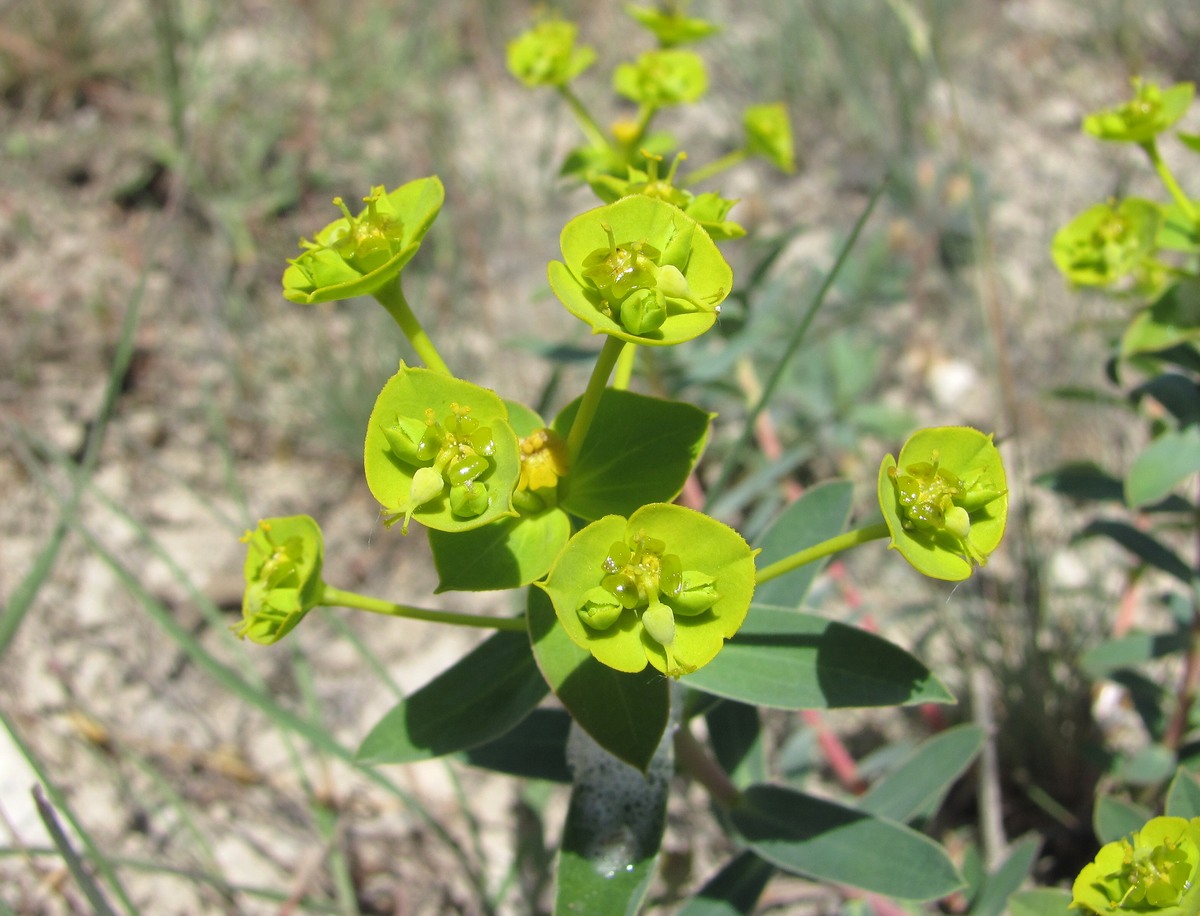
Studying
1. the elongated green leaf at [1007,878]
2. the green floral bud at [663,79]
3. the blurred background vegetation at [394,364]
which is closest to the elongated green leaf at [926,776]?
the elongated green leaf at [1007,878]

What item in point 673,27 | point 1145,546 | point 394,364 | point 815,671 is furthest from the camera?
point 394,364

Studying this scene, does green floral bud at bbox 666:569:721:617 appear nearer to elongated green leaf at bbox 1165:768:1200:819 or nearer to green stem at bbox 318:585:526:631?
green stem at bbox 318:585:526:631

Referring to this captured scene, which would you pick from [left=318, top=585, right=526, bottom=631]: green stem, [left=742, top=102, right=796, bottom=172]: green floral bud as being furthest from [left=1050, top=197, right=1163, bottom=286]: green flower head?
[left=318, top=585, right=526, bottom=631]: green stem

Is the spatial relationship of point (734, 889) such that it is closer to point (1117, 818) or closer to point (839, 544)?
point (1117, 818)

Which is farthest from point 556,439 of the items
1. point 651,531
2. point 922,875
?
point 922,875

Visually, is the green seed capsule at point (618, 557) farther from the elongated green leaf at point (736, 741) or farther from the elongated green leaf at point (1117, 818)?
the elongated green leaf at point (1117, 818)

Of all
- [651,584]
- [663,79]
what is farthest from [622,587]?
[663,79]
